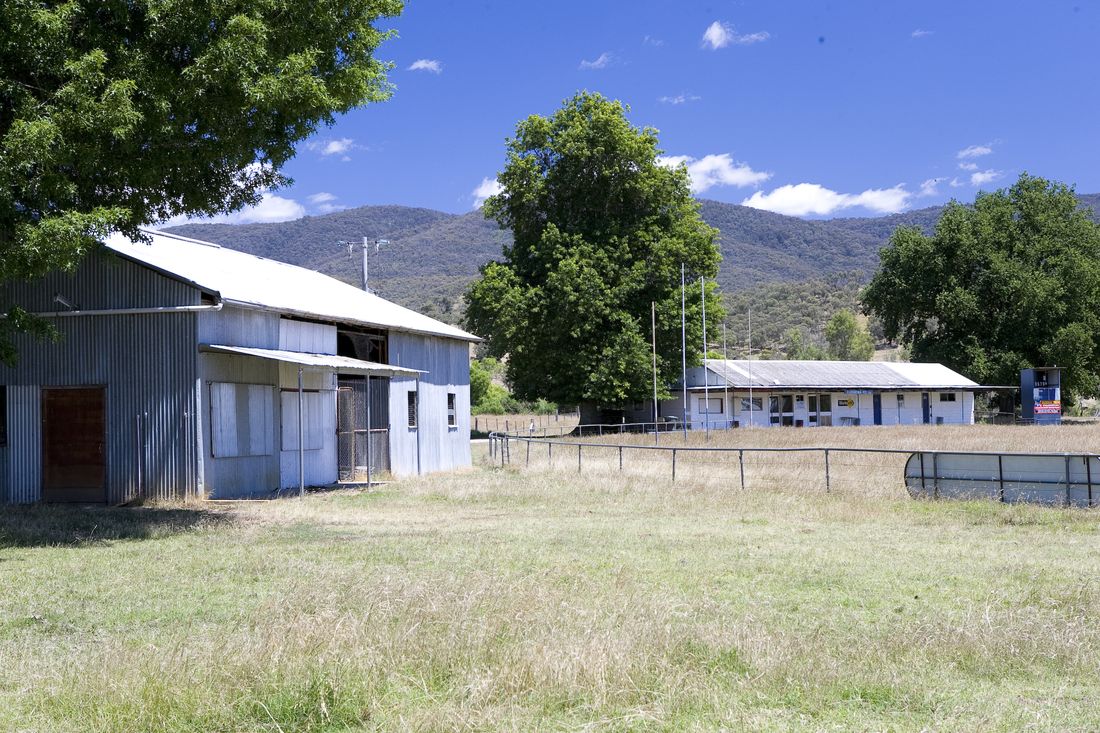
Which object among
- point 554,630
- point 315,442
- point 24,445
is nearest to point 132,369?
point 24,445

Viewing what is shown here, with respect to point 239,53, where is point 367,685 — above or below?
below

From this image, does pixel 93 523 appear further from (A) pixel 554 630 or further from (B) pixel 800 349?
(B) pixel 800 349

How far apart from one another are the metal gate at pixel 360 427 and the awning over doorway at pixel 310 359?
1.40 m

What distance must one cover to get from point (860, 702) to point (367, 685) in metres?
3.00

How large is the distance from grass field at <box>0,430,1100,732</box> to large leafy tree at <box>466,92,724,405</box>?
109ft

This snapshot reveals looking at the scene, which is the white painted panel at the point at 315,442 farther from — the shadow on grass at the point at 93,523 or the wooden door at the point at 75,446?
the shadow on grass at the point at 93,523

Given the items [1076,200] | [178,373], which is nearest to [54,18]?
[178,373]

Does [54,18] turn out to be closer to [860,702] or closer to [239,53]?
[239,53]

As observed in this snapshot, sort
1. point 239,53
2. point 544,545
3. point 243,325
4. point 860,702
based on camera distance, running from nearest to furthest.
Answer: point 860,702, point 544,545, point 239,53, point 243,325

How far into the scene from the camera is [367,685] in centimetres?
604

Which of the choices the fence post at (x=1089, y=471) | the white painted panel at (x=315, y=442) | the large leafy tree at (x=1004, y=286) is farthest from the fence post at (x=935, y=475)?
the large leafy tree at (x=1004, y=286)

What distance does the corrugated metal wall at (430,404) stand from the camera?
2728 centimetres

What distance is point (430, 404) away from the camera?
29.3 meters

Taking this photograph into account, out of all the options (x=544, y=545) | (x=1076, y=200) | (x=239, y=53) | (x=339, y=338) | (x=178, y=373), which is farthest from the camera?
(x=1076, y=200)
